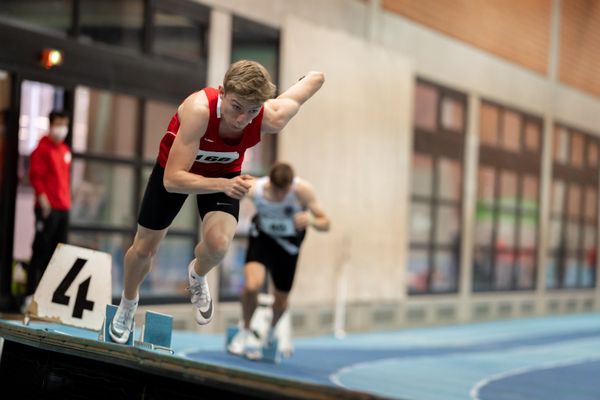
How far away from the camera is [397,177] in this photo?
1694 cm

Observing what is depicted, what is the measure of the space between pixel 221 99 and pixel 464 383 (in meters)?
6.07

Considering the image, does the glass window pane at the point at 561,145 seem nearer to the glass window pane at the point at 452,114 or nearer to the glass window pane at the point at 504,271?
the glass window pane at the point at 504,271

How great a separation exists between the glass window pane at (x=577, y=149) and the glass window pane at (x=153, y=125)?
14.1 metres

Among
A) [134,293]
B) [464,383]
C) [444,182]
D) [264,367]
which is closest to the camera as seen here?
[134,293]

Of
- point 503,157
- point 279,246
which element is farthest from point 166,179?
point 503,157

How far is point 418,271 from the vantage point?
711 inches

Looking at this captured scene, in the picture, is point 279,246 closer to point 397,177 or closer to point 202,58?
point 202,58

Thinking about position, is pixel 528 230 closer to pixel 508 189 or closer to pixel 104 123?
pixel 508 189

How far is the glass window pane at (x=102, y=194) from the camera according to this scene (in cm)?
1107

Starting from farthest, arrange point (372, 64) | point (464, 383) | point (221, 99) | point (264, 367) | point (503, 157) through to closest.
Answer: point (503, 157) < point (372, 64) < point (464, 383) < point (264, 367) < point (221, 99)

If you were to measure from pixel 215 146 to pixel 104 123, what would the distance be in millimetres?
6394

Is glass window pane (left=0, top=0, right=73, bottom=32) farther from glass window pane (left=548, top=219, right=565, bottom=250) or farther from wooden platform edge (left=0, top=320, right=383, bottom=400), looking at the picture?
glass window pane (left=548, top=219, right=565, bottom=250)

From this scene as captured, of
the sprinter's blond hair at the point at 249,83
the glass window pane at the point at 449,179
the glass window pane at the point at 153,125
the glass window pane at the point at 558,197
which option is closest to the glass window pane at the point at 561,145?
the glass window pane at the point at 558,197

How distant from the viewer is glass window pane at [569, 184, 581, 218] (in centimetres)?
2403
